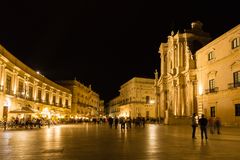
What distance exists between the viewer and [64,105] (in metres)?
72.4

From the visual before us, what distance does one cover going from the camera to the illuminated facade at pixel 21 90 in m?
34.8

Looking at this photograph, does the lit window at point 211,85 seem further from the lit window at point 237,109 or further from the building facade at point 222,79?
the lit window at point 237,109

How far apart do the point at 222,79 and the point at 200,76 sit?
22.5 ft

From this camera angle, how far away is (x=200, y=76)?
43.3m

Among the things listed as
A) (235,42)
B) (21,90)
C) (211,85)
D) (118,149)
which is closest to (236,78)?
(235,42)

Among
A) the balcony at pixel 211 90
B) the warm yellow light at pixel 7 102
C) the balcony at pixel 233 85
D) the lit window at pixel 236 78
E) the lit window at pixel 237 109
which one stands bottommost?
the lit window at pixel 237 109

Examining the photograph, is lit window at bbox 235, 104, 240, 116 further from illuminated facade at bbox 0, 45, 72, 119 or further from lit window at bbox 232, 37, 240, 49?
illuminated facade at bbox 0, 45, 72, 119

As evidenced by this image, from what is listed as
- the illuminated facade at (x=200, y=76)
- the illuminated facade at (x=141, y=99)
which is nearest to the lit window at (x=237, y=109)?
the illuminated facade at (x=200, y=76)

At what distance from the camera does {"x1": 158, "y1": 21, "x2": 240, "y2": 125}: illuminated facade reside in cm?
3425

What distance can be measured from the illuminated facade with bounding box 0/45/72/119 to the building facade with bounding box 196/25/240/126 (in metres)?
24.2

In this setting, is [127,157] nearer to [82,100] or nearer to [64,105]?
[64,105]

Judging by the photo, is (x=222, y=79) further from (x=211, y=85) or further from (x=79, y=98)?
(x=79, y=98)

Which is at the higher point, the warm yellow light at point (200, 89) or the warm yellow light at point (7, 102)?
the warm yellow light at point (200, 89)

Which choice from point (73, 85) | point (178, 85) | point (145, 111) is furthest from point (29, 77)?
point (145, 111)
